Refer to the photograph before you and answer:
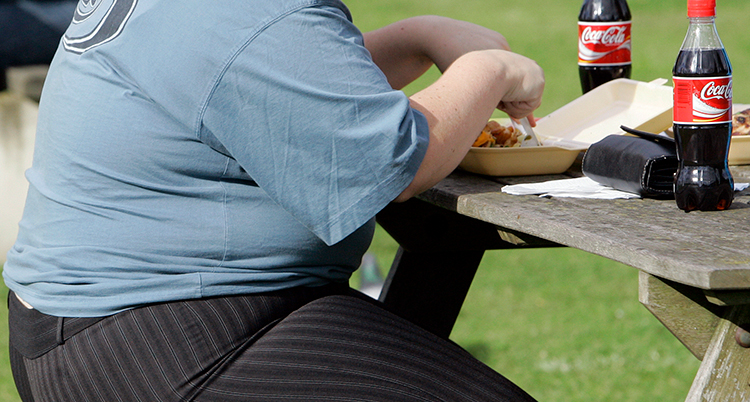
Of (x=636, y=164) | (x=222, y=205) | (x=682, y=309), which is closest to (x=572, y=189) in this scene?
(x=636, y=164)

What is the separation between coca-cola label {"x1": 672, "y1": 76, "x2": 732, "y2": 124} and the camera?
145cm

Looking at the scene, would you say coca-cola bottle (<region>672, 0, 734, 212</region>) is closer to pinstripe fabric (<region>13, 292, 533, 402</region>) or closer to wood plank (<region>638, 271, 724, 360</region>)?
wood plank (<region>638, 271, 724, 360</region>)

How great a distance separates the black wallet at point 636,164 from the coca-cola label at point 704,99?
9 centimetres

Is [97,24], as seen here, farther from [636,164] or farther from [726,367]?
[726,367]

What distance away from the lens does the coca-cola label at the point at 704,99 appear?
1.45 metres

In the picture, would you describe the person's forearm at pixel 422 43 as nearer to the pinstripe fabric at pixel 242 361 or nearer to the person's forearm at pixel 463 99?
the person's forearm at pixel 463 99

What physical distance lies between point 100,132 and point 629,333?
2956 millimetres

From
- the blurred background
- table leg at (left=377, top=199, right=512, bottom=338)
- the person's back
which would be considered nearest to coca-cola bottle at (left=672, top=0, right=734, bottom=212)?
table leg at (left=377, top=199, right=512, bottom=338)

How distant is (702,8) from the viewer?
144cm

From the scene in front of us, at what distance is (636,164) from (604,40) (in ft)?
2.87

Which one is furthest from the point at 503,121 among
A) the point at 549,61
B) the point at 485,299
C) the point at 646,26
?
the point at 646,26

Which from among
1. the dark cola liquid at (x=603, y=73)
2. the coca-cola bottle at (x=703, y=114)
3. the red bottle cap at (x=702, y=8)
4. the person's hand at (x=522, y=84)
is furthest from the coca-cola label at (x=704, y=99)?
the dark cola liquid at (x=603, y=73)

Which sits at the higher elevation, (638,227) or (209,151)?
(209,151)

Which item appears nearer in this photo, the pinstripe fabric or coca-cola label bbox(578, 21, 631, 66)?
the pinstripe fabric
